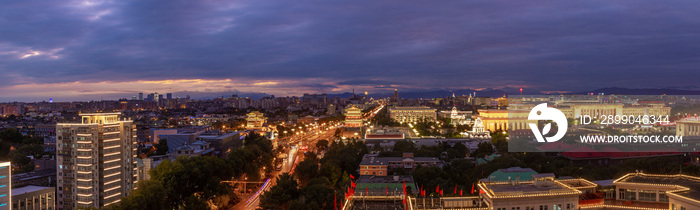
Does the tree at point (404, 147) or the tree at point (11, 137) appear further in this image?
the tree at point (11, 137)

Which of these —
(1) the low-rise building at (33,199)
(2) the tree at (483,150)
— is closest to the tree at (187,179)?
(1) the low-rise building at (33,199)

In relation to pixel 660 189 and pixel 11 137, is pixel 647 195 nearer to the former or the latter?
pixel 660 189

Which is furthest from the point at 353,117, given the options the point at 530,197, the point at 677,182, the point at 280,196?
the point at 530,197

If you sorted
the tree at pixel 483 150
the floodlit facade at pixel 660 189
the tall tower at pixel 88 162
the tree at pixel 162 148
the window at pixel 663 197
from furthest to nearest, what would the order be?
the tree at pixel 162 148, the tree at pixel 483 150, the tall tower at pixel 88 162, the window at pixel 663 197, the floodlit facade at pixel 660 189

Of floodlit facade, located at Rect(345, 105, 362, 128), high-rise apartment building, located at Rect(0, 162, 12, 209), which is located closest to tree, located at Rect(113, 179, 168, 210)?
high-rise apartment building, located at Rect(0, 162, 12, 209)

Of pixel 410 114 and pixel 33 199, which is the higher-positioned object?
pixel 410 114

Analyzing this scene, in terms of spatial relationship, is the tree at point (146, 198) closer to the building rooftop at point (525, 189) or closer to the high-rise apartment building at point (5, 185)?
the high-rise apartment building at point (5, 185)

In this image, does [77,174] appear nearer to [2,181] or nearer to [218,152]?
[2,181]

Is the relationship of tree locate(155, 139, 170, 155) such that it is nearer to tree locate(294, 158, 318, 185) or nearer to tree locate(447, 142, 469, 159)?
tree locate(294, 158, 318, 185)

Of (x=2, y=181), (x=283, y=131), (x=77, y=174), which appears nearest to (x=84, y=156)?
(x=77, y=174)

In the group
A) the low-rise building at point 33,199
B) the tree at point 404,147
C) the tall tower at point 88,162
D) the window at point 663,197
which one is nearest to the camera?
the window at point 663,197
